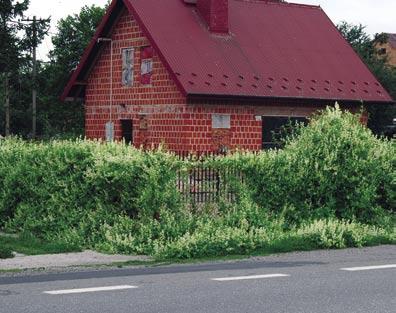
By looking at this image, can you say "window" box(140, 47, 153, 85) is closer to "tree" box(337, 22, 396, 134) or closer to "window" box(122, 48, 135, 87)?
"window" box(122, 48, 135, 87)

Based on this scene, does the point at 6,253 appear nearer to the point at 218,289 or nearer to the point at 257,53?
the point at 218,289

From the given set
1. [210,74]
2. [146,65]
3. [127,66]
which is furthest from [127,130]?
[210,74]

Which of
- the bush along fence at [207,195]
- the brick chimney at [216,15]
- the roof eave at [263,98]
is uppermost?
the brick chimney at [216,15]

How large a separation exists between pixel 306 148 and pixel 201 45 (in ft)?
61.5

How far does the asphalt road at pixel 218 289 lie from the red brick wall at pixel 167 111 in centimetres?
2162

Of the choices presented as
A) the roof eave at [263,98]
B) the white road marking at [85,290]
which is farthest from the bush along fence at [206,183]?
the roof eave at [263,98]

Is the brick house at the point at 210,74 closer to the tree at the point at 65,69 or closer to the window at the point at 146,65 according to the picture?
the window at the point at 146,65

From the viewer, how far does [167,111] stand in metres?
35.4

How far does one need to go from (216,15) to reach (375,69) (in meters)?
21.2

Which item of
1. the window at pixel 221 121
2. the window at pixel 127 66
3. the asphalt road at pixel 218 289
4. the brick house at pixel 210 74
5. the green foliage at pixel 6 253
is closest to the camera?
the asphalt road at pixel 218 289

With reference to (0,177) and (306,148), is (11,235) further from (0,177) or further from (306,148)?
(306,148)

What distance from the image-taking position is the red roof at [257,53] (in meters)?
34.1

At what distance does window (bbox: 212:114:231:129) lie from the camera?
3525 cm

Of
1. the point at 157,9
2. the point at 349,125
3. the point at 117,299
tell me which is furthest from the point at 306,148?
the point at 157,9
